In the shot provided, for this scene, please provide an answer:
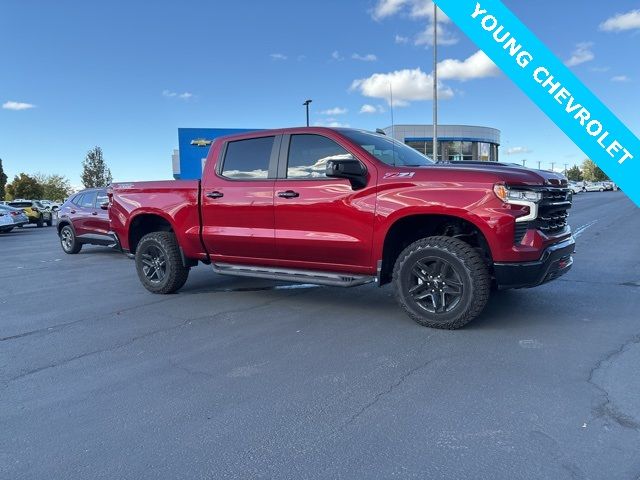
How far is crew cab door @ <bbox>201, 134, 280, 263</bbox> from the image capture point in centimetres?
580

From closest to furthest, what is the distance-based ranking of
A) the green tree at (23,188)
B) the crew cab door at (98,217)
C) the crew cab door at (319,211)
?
the crew cab door at (319,211) < the crew cab door at (98,217) < the green tree at (23,188)

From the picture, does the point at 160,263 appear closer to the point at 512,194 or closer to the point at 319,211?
the point at 319,211

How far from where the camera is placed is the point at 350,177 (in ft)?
16.6

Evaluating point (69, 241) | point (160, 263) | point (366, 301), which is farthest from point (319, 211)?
point (69, 241)

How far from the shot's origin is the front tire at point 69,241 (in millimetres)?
12453

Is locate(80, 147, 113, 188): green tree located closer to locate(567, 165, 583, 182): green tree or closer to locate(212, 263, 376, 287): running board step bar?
locate(212, 263, 376, 287): running board step bar

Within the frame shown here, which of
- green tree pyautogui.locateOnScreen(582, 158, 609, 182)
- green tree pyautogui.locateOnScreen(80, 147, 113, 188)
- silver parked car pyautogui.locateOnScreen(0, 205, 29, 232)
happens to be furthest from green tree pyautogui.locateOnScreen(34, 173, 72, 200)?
green tree pyautogui.locateOnScreen(582, 158, 609, 182)

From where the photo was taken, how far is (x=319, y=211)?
5.34m

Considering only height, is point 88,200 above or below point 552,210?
above

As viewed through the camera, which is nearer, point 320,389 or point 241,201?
point 320,389

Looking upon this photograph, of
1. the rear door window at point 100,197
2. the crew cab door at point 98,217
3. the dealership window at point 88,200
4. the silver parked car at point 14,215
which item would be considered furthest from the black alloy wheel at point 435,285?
the silver parked car at point 14,215

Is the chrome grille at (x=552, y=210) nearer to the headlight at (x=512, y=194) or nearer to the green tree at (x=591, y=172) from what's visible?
the headlight at (x=512, y=194)

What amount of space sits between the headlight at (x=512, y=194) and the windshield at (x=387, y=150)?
1160 mm

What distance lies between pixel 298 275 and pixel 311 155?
1336 mm
